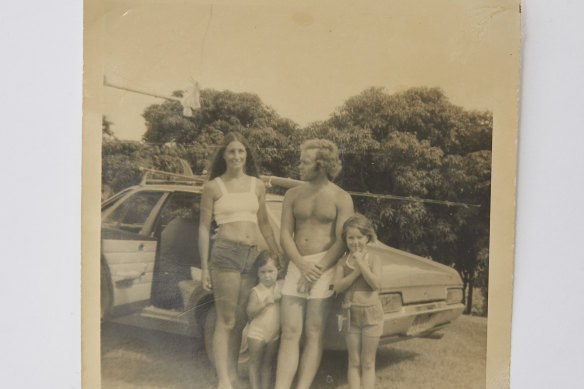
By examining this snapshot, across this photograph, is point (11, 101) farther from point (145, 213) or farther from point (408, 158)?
point (408, 158)

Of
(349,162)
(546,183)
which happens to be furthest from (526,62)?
Answer: (349,162)

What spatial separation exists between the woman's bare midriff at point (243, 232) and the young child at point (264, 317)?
5 centimetres

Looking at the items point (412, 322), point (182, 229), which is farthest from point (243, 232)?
point (412, 322)

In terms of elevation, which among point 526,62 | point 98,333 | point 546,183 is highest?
point 526,62

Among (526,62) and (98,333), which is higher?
(526,62)

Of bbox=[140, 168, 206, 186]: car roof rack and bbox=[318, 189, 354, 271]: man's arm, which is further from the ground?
bbox=[140, 168, 206, 186]: car roof rack

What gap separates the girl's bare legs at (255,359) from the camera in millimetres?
1144

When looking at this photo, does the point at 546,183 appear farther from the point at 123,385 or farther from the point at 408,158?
the point at 123,385

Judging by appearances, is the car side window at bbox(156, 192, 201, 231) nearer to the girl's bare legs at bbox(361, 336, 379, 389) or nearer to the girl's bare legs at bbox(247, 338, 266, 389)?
the girl's bare legs at bbox(247, 338, 266, 389)

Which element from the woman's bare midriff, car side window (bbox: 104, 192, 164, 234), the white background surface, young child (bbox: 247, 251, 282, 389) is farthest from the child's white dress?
the white background surface

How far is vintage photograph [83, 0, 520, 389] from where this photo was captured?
1142 millimetres

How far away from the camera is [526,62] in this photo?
1.16 metres

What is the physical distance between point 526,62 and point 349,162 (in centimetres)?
54

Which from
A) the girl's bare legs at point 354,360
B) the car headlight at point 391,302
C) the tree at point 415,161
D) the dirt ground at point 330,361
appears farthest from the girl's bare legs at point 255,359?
the tree at point 415,161
